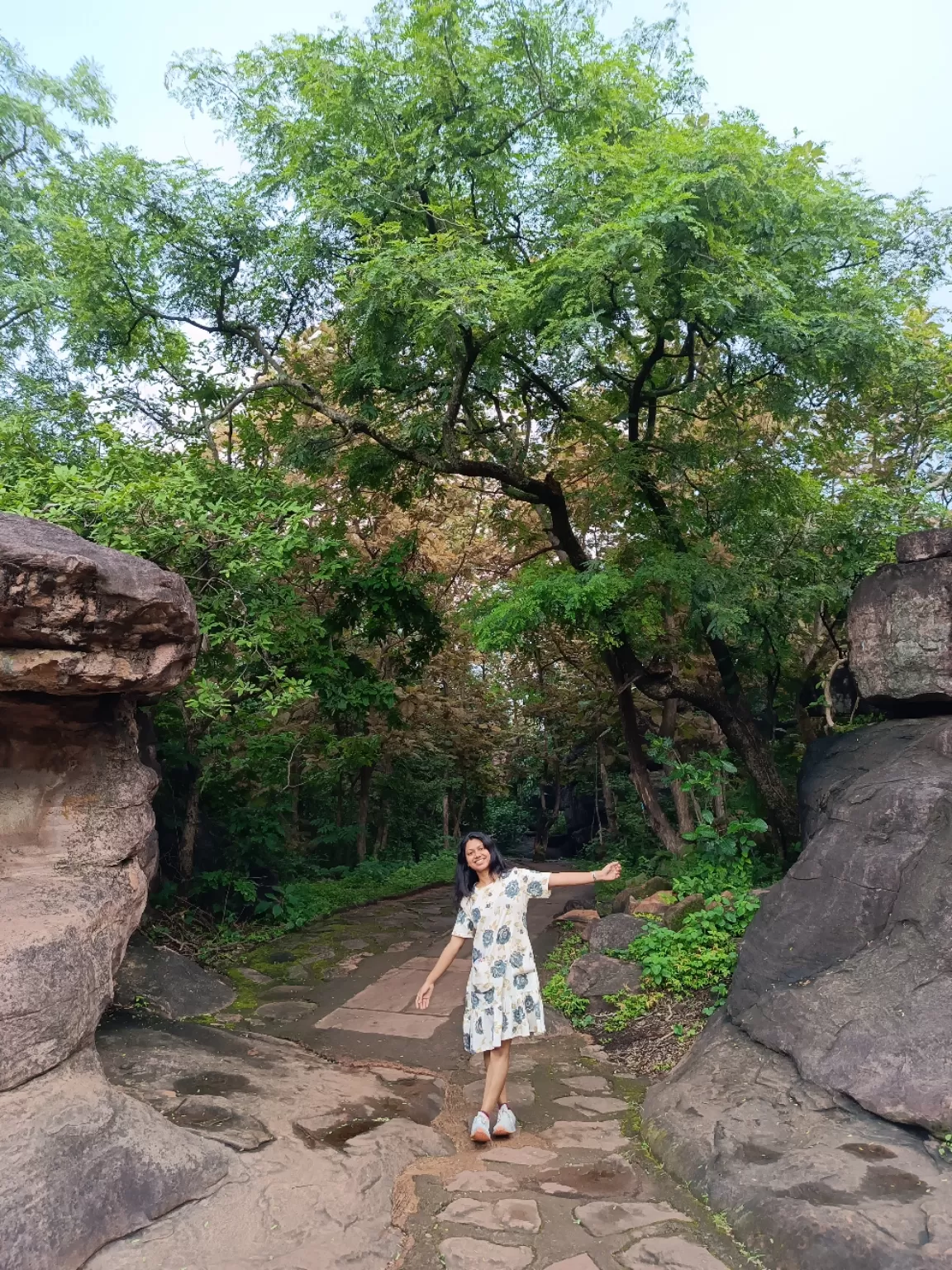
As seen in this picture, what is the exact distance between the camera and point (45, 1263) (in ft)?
10.1

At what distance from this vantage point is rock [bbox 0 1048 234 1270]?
10.3 ft

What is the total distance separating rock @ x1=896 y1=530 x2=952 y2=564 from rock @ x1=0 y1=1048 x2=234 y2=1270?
5.50m

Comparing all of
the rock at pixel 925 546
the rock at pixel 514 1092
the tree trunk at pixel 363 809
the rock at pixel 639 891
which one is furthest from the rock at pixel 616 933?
the tree trunk at pixel 363 809

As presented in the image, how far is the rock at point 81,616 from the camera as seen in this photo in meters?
3.85

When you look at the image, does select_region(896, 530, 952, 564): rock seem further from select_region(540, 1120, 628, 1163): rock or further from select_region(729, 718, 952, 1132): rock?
select_region(540, 1120, 628, 1163): rock

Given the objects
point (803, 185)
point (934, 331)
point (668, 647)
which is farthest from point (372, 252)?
point (934, 331)

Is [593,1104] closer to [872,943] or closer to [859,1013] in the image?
[859,1013]

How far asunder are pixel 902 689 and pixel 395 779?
35.9ft

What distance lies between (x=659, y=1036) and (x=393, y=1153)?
95.5 inches

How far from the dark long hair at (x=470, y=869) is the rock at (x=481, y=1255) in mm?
1482

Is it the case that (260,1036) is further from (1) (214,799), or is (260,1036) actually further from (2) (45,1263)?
(1) (214,799)

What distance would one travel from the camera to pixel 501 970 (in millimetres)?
4379

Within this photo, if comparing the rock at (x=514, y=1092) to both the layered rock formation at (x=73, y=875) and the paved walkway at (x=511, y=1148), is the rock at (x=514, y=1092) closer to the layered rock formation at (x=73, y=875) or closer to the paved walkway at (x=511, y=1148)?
the paved walkway at (x=511, y=1148)

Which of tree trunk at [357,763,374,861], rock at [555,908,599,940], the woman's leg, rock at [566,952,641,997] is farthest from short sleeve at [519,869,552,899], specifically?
tree trunk at [357,763,374,861]
